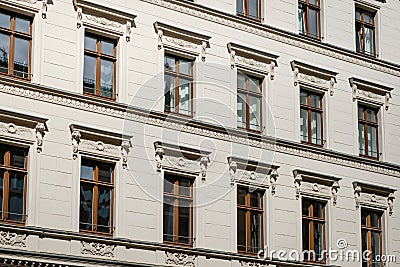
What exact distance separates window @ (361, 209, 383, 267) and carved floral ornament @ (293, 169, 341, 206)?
5.52 feet

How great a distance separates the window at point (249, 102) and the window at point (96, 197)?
5117 mm

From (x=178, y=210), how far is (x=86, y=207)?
302 cm

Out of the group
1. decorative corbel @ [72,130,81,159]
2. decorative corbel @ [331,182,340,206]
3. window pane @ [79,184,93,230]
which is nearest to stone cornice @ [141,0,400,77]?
decorative corbel @ [331,182,340,206]

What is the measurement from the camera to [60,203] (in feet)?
76.7

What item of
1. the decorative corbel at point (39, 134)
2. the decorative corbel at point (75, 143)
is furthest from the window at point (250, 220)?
the decorative corbel at point (39, 134)

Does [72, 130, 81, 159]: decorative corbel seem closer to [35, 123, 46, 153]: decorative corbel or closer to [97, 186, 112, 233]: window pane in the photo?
[35, 123, 46, 153]: decorative corbel

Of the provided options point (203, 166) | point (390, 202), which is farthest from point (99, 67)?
point (390, 202)

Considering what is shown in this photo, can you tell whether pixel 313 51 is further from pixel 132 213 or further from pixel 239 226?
pixel 132 213

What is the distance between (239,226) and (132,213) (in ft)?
13.1

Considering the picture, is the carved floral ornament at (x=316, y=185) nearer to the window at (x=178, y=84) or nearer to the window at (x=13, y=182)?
the window at (x=178, y=84)

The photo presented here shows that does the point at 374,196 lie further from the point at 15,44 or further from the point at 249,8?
the point at 15,44

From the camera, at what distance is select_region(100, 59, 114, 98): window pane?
2516cm

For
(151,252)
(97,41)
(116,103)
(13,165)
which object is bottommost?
(151,252)

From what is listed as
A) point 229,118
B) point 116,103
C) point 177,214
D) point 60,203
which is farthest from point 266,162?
point 60,203
